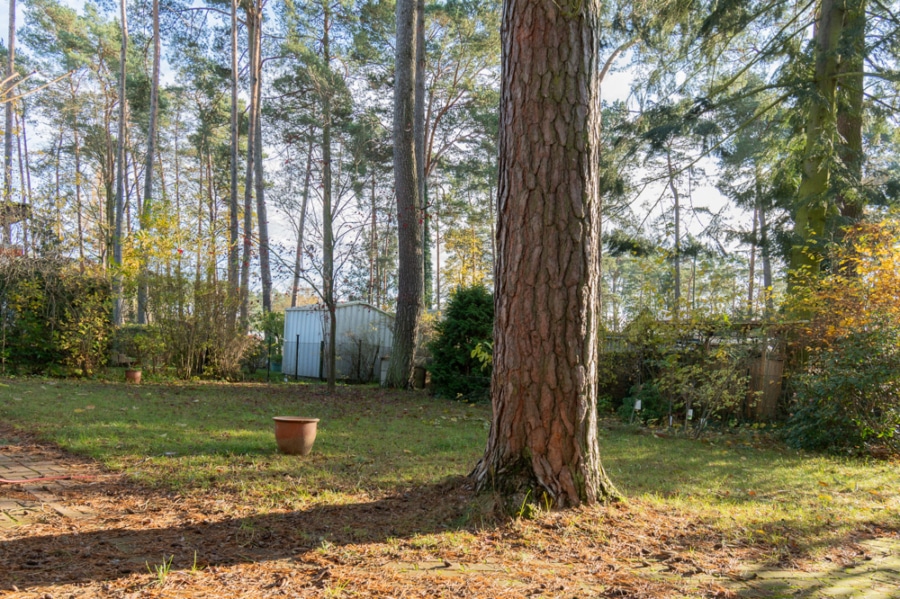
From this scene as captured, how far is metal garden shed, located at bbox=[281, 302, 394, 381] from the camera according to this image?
1608 centimetres

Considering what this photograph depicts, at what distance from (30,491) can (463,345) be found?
8273mm

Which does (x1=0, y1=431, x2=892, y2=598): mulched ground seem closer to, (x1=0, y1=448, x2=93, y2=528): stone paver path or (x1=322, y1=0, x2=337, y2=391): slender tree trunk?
(x1=0, y1=448, x2=93, y2=528): stone paver path

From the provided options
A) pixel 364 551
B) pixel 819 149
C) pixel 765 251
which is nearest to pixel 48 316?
pixel 364 551

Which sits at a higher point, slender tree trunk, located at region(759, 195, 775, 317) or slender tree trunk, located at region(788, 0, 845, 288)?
slender tree trunk, located at region(788, 0, 845, 288)

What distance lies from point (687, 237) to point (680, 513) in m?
9.49

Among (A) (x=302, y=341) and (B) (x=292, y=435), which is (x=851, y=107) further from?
(A) (x=302, y=341)

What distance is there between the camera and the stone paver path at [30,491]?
11.6 ft

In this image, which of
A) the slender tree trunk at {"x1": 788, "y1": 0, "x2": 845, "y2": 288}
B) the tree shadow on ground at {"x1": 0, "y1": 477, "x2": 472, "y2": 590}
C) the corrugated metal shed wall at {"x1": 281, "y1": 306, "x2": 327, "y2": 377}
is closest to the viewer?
the tree shadow on ground at {"x1": 0, "y1": 477, "x2": 472, "y2": 590}

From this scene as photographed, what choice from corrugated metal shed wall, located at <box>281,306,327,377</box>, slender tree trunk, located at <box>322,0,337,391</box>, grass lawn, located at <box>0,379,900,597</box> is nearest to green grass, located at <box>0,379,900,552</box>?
grass lawn, located at <box>0,379,900,597</box>

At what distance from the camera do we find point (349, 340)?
16.3 metres

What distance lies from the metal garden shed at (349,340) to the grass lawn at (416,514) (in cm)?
856

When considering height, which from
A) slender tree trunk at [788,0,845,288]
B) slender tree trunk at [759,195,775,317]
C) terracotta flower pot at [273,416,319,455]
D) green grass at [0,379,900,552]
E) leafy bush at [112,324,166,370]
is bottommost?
green grass at [0,379,900,552]

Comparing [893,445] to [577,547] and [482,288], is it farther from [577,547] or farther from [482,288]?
[482,288]

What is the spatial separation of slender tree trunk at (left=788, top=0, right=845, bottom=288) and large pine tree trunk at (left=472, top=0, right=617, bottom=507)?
7887mm
